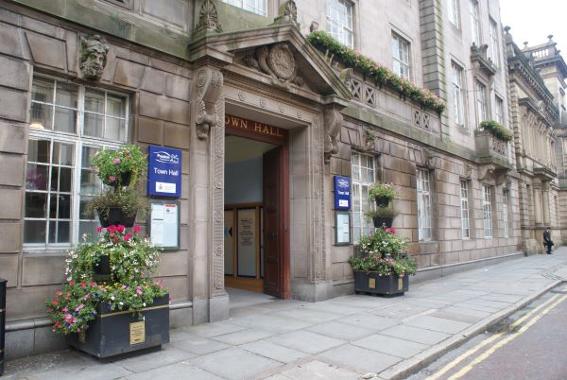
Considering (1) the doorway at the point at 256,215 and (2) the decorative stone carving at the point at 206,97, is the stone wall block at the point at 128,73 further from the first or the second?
(1) the doorway at the point at 256,215

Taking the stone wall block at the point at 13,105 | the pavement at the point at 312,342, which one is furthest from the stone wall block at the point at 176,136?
the pavement at the point at 312,342

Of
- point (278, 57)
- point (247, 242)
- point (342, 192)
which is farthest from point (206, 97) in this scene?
point (247, 242)

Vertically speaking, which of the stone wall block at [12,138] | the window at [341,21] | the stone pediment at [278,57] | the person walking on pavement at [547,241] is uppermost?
the window at [341,21]

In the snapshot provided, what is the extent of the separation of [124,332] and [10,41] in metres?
4.20

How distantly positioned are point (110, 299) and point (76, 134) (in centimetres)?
275

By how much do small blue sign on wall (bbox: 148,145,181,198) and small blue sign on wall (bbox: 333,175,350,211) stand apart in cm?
472

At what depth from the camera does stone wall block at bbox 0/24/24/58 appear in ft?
19.5

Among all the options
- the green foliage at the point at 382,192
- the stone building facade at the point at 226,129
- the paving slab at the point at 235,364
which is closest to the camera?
the paving slab at the point at 235,364

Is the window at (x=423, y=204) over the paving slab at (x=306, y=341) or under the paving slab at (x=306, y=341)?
over

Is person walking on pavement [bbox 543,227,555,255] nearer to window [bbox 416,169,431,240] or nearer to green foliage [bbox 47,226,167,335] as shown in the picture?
window [bbox 416,169,431,240]

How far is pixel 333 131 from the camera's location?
435 inches

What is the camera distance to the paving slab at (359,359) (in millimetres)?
5559

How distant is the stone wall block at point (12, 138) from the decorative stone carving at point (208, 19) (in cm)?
365

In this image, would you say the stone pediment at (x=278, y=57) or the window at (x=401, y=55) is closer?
the stone pediment at (x=278, y=57)
